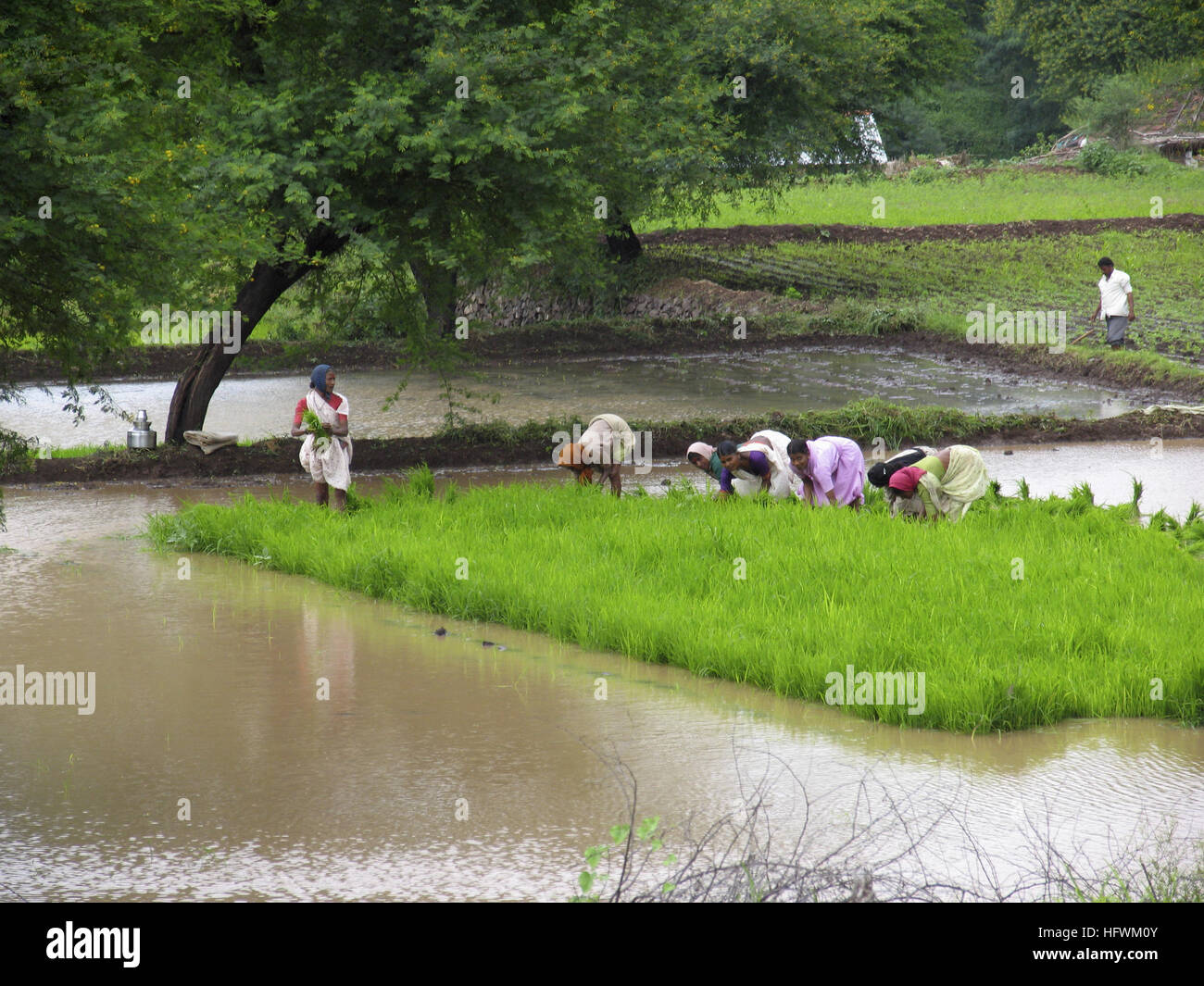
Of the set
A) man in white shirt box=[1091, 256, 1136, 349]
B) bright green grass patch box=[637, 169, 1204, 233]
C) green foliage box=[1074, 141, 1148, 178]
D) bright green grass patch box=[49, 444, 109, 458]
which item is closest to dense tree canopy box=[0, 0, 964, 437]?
bright green grass patch box=[49, 444, 109, 458]

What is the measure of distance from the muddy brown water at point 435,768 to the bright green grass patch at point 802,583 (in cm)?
22

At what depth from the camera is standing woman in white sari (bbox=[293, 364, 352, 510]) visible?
1262cm

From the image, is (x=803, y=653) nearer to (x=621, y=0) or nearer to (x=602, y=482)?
(x=602, y=482)

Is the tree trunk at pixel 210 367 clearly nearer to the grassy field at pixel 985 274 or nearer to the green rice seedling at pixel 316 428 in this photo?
the green rice seedling at pixel 316 428

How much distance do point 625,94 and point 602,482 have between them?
6.65 meters

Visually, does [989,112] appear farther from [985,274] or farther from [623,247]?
[623,247]

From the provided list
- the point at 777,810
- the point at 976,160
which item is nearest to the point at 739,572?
the point at 777,810

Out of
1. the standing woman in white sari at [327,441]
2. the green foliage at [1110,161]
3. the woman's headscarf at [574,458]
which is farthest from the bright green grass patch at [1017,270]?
the standing woman in white sari at [327,441]

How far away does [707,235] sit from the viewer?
36.8 m

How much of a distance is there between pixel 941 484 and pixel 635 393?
35.1 ft

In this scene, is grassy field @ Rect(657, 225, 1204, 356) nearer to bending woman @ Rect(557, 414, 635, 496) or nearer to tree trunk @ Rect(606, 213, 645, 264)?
tree trunk @ Rect(606, 213, 645, 264)

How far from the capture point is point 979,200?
44312 mm

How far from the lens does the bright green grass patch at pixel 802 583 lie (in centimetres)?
771

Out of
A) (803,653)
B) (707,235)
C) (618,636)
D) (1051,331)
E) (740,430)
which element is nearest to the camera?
(803,653)
